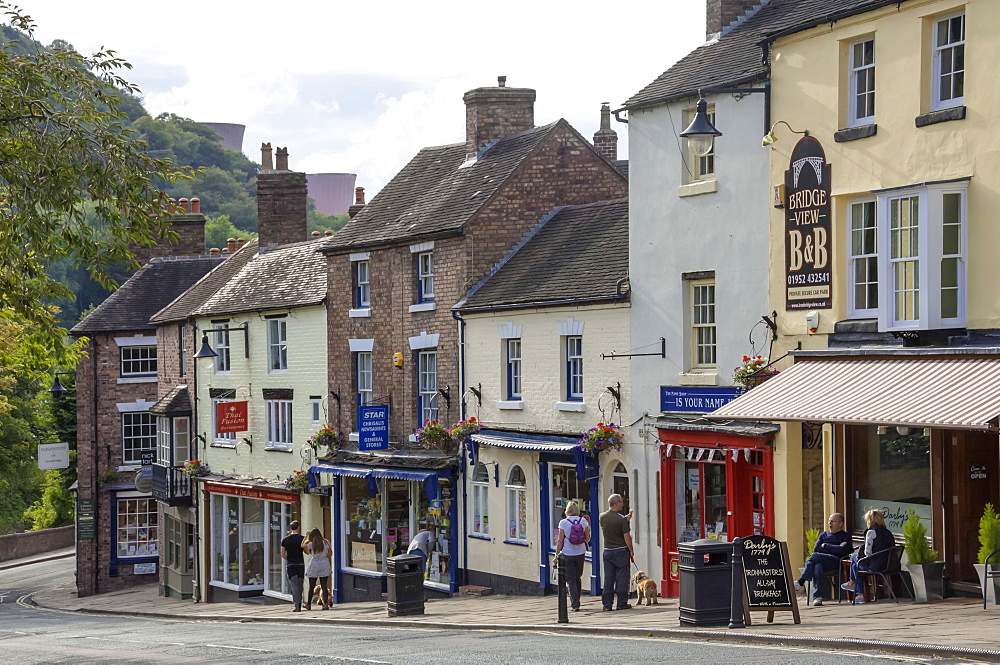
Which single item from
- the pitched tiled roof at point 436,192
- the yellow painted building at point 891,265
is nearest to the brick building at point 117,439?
the pitched tiled roof at point 436,192

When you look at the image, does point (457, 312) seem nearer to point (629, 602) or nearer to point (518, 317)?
point (518, 317)

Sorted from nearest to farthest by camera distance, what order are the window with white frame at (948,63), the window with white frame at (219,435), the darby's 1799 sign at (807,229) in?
the window with white frame at (948,63)
the darby's 1799 sign at (807,229)
the window with white frame at (219,435)

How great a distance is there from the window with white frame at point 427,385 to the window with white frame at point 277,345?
6.70 metres

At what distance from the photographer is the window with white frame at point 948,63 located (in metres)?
18.3

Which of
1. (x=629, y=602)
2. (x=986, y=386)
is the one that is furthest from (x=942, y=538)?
(x=629, y=602)

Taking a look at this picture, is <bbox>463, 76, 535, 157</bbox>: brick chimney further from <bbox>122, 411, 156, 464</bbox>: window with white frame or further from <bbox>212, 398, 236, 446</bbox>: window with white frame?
<bbox>122, 411, 156, 464</bbox>: window with white frame

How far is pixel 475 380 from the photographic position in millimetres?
29172

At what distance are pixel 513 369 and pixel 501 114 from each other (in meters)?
7.67

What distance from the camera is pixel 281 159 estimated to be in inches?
1702

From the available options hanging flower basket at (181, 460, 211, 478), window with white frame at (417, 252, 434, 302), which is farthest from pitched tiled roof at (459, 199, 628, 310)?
hanging flower basket at (181, 460, 211, 478)

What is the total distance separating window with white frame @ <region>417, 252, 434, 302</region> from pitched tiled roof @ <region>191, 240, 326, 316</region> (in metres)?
4.26

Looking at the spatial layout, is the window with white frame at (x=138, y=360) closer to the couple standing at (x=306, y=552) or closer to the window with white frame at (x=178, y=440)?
the window with white frame at (x=178, y=440)

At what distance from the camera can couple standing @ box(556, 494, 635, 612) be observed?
20.6 m

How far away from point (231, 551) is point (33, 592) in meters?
12.0
